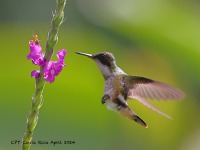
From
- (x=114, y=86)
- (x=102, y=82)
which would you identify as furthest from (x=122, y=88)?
(x=102, y=82)

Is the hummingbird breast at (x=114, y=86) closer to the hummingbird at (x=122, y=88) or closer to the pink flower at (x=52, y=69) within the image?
the hummingbird at (x=122, y=88)

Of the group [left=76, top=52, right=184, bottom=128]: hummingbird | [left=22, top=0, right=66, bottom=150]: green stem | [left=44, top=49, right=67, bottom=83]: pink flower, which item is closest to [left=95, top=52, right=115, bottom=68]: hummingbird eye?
[left=76, top=52, right=184, bottom=128]: hummingbird

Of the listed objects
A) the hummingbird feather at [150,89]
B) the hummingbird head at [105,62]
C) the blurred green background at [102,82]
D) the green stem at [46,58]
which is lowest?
the green stem at [46,58]

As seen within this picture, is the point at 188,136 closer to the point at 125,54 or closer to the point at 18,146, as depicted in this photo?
the point at 125,54

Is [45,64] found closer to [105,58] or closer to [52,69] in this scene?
[52,69]

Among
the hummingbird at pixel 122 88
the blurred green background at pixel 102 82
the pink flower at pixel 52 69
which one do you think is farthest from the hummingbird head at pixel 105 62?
the blurred green background at pixel 102 82

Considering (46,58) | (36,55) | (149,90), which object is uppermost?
(149,90)

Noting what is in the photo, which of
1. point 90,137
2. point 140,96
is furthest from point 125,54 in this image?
point 140,96
